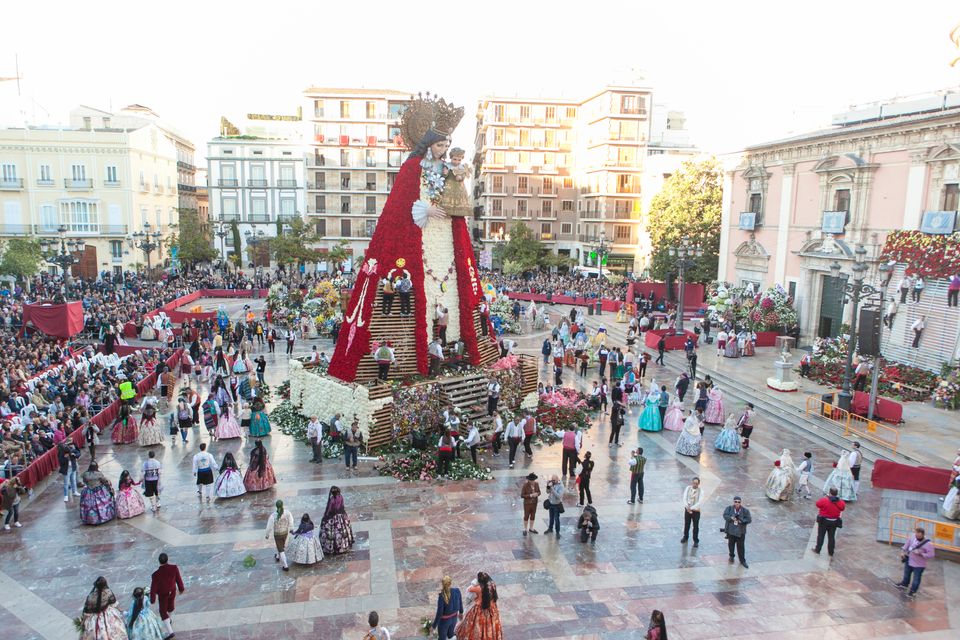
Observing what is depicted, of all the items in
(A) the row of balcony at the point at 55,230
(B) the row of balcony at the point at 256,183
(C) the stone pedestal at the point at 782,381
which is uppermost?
(B) the row of balcony at the point at 256,183

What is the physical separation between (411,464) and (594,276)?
117ft

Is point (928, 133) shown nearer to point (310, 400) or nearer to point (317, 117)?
point (310, 400)

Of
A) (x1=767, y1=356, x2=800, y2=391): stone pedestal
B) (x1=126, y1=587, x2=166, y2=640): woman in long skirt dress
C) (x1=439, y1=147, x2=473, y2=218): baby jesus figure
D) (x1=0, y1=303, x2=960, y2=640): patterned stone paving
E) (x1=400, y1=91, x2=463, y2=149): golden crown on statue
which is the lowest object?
(x1=0, y1=303, x2=960, y2=640): patterned stone paving

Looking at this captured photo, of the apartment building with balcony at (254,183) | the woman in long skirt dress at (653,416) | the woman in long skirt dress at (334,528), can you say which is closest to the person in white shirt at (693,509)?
the woman in long skirt dress at (334,528)

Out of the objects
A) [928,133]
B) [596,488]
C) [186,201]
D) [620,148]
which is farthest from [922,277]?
[186,201]

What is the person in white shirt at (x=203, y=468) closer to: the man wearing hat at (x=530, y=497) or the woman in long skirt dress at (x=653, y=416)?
the man wearing hat at (x=530, y=497)

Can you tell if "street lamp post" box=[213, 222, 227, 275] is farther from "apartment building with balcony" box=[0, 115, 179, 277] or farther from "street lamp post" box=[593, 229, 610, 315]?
"street lamp post" box=[593, 229, 610, 315]

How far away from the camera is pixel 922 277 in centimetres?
2397

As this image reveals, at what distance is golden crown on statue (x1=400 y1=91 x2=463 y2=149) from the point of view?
1775cm

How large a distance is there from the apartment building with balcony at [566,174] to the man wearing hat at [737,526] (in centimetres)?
4312

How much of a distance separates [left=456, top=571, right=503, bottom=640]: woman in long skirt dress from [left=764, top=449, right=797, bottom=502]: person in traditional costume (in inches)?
320

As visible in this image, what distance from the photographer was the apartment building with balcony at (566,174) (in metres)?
52.4

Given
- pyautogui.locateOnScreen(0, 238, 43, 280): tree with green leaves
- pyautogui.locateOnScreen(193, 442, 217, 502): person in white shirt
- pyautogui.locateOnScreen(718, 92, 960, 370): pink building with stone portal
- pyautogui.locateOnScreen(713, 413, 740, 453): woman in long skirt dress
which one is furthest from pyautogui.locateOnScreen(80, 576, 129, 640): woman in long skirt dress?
pyautogui.locateOnScreen(0, 238, 43, 280): tree with green leaves

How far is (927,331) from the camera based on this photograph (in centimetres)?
2405
